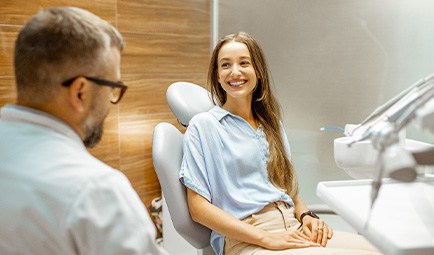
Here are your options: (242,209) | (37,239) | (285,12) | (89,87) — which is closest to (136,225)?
(37,239)

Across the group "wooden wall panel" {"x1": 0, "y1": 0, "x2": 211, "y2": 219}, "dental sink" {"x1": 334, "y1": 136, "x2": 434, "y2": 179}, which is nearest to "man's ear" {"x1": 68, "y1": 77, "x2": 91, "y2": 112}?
"dental sink" {"x1": 334, "y1": 136, "x2": 434, "y2": 179}

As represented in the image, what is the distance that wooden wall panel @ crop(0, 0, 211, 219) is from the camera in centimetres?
253

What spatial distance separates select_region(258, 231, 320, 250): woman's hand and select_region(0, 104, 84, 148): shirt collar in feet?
2.57

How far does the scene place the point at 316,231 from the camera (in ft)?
5.19

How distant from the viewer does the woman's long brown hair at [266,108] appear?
5.59 ft

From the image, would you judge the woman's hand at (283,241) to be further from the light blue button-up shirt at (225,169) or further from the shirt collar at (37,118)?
the shirt collar at (37,118)

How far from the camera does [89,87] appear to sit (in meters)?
0.92

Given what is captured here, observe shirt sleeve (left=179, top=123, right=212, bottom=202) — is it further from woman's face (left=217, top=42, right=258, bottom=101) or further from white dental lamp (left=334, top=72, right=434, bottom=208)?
white dental lamp (left=334, top=72, right=434, bottom=208)

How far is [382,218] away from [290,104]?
1866 mm

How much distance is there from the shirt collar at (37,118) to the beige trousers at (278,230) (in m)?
0.80

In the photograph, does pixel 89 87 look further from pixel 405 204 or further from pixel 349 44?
pixel 349 44

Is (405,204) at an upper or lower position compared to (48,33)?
lower

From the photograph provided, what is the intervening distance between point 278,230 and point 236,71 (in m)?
0.62

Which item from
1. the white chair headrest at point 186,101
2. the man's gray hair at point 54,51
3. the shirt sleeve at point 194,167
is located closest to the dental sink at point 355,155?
the shirt sleeve at point 194,167
